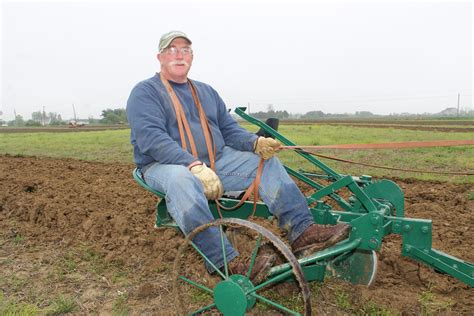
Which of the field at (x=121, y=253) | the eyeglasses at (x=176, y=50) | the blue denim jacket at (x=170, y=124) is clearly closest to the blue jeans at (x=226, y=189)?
the blue denim jacket at (x=170, y=124)

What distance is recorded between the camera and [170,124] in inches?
142

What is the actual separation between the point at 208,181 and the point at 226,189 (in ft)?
1.99

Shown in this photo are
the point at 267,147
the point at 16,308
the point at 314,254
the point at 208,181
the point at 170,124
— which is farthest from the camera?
the point at 170,124

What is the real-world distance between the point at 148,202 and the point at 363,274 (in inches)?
144

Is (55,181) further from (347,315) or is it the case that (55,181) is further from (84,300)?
(347,315)

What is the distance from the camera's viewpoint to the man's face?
3.75m

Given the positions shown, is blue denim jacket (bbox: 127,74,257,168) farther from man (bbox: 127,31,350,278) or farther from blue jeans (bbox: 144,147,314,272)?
blue jeans (bbox: 144,147,314,272)

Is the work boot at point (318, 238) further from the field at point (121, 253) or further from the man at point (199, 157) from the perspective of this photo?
the field at point (121, 253)

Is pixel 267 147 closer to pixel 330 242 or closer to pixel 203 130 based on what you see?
pixel 203 130

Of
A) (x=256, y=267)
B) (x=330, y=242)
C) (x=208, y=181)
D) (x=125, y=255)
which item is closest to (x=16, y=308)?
(x=125, y=255)

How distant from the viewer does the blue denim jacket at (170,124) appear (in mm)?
3307

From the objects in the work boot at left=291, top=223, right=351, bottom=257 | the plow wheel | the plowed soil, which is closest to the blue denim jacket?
the plow wheel

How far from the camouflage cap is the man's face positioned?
0.11ft

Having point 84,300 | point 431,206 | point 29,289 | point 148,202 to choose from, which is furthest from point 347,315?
point 148,202
